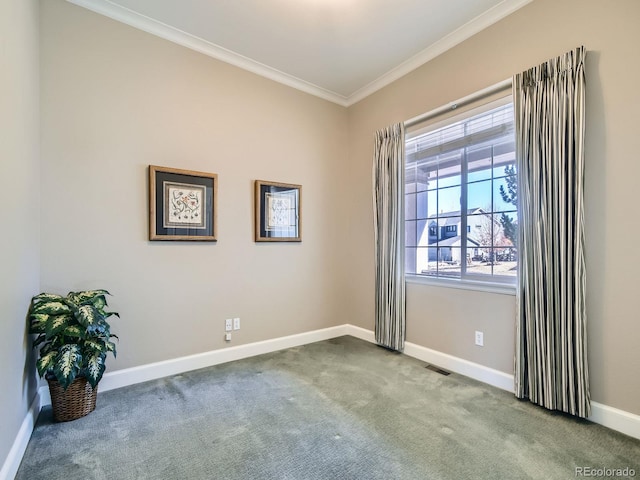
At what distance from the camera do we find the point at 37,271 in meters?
2.16

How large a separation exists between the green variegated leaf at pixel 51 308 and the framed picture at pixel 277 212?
1.68 meters

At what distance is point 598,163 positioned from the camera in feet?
6.57

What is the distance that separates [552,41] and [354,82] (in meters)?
1.93

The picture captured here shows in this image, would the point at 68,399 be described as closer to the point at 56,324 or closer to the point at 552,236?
the point at 56,324

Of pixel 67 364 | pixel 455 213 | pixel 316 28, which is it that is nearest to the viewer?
pixel 67 364

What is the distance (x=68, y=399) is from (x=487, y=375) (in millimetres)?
3100

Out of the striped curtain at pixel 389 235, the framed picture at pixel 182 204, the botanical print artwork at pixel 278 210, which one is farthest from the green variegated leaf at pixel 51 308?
the striped curtain at pixel 389 235

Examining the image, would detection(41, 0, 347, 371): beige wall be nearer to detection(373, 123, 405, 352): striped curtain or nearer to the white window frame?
detection(373, 123, 405, 352): striped curtain

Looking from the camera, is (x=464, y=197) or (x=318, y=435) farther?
(x=464, y=197)

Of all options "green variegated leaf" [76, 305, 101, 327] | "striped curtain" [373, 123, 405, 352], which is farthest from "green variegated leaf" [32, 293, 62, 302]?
"striped curtain" [373, 123, 405, 352]

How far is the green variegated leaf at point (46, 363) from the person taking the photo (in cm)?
180

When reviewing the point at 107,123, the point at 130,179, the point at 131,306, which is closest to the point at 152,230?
the point at 130,179

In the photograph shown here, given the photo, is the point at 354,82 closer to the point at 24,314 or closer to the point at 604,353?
the point at 604,353

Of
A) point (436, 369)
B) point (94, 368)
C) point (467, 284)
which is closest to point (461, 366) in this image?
point (436, 369)
